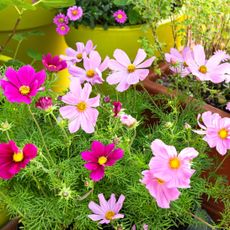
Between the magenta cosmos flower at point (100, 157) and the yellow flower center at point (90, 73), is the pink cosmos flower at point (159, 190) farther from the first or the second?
the yellow flower center at point (90, 73)

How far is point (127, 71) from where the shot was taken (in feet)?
2.31

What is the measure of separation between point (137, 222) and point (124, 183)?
6 cm

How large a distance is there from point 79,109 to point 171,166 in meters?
0.16

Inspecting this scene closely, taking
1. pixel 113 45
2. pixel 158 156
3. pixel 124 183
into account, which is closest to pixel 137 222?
pixel 124 183

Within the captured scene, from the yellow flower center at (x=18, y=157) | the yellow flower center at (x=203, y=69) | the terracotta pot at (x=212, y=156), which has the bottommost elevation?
the terracotta pot at (x=212, y=156)

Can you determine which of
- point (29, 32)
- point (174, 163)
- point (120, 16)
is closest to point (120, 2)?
point (120, 16)

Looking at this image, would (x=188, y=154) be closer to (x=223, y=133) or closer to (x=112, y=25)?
(x=223, y=133)

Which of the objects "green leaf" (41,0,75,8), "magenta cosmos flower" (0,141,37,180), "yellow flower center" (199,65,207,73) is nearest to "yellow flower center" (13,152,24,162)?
"magenta cosmos flower" (0,141,37,180)

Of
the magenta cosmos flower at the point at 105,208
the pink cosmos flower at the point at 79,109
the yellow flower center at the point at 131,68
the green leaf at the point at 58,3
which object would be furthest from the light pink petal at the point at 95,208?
the green leaf at the point at 58,3

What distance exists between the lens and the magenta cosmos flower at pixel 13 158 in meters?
0.52

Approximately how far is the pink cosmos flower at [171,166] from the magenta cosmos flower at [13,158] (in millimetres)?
151

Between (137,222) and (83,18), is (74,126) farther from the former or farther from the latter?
(83,18)

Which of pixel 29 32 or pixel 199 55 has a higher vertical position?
pixel 199 55

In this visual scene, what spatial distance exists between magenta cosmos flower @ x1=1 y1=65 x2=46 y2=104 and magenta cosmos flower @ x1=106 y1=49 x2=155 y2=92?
0.15 meters
